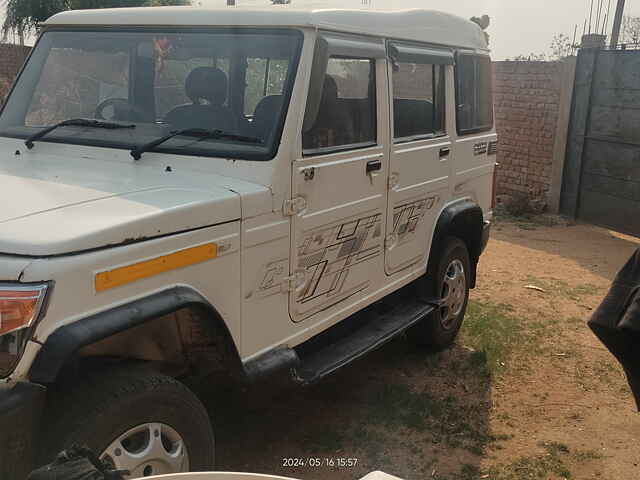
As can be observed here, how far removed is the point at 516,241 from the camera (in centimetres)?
912

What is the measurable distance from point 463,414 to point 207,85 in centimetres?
236

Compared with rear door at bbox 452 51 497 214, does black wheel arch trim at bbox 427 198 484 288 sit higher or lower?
lower

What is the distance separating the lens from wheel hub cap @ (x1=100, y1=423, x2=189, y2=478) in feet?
8.22

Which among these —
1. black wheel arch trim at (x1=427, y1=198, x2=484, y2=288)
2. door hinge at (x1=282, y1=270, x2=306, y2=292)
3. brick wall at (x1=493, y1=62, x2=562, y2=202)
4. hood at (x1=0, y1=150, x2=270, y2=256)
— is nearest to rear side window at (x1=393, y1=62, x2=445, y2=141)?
black wheel arch trim at (x1=427, y1=198, x2=484, y2=288)

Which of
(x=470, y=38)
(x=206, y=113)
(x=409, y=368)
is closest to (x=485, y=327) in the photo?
(x=409, y=368)

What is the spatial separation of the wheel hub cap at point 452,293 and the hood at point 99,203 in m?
2.38

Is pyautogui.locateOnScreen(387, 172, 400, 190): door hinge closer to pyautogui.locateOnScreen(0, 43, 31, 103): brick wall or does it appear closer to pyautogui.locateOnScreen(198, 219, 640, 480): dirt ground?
pyautogui.locateOnScreen(198, 219, 640, 480): dirt ground

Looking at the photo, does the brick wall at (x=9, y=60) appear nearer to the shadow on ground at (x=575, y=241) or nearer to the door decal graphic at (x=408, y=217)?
Result: the shadow on ground at (x=575, y=241)

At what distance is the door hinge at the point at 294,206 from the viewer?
3.20 metres

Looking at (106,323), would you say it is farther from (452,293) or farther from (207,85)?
(452,293)

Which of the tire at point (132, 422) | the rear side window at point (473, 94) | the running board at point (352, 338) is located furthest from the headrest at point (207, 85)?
the rear side window at point (473, 94)

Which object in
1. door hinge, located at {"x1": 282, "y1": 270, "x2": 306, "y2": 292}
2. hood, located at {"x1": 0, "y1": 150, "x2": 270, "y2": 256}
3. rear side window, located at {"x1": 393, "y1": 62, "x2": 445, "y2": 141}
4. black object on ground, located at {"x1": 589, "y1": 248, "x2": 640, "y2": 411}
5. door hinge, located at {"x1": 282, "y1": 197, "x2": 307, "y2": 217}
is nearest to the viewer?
black object on ground, located at {"x1": 589, "y1": 248, "x2": 640, "y2": 411}

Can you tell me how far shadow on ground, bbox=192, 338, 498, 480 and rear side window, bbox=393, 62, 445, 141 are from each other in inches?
61.8

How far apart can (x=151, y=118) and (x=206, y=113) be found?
0.31 meters
